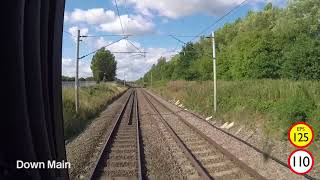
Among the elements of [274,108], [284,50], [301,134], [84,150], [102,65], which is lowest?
[84,150]

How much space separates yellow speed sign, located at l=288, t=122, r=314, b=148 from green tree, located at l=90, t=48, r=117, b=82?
117 metres

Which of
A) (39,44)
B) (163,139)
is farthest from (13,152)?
(163,139)

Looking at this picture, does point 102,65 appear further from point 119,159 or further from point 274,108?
point 119,159

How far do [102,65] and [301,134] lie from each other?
124m

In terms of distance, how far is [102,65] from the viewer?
128m

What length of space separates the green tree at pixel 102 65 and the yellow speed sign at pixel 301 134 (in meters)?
117

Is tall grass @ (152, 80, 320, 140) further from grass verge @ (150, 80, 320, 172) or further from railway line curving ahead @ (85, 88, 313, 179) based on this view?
railway line curving ahead @ (85, 88, 313, 179)

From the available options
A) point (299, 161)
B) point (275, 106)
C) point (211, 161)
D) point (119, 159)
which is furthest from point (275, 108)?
point (299, 161)

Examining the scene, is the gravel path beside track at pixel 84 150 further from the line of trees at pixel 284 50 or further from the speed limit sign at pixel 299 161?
the line of trees at pixel 284 50

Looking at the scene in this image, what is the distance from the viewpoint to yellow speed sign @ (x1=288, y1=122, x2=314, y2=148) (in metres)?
5.77

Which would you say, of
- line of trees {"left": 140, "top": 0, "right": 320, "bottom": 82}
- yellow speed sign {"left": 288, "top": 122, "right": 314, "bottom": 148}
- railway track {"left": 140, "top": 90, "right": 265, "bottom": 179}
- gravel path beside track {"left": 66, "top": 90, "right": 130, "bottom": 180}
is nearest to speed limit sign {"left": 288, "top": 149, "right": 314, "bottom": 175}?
yellow speed sign {"left": 288, "top": 122, "right": 314, "bottom": 148}

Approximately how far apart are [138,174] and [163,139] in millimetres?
6533

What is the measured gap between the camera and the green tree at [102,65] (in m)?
125

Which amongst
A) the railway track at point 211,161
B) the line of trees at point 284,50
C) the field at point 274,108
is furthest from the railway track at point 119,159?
the line of trees at point 284,50
